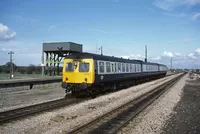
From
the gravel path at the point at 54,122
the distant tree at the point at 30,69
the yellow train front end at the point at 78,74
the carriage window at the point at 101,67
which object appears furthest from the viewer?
the distant tree at the point at 30,69

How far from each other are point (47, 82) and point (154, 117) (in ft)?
59.6

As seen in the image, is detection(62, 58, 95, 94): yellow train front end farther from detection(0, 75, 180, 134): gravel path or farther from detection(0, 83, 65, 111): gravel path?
detection(0, 75, 180, 134): gravel path

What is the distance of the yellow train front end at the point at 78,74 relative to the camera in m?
17.1

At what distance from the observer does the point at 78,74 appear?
688 inches

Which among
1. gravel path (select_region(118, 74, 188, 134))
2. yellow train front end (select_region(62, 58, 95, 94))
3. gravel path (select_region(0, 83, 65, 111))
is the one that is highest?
yellow train front end (select_region(62, 58, 95, 94))

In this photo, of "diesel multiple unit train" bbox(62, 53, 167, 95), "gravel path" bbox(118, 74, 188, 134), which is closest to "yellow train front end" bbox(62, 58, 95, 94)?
"diesel multiple unit train" bbox(62, 53, 167, 95)

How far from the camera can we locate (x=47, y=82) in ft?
90.8

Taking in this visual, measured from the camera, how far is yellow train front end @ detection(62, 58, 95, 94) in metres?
17.1

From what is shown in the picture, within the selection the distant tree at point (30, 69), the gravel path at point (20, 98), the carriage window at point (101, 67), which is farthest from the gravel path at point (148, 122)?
the distant tree at point (30, 69)

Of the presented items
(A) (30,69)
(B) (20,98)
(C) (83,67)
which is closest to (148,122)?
(C) (83,67)

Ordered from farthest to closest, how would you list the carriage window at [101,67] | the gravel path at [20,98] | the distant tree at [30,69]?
the distant tree at [30,69] < the carriage window at [101,67] < the gravel path at [20,98]

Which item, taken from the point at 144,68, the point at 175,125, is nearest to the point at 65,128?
the point at 175,125

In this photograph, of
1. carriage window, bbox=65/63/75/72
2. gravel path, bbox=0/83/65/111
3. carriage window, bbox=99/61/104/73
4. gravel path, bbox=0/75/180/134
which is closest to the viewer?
gravel path, bbox=0/75/180/134

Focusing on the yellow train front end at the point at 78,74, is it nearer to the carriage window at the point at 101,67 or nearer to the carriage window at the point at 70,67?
the carriage window at the point at 70,67
